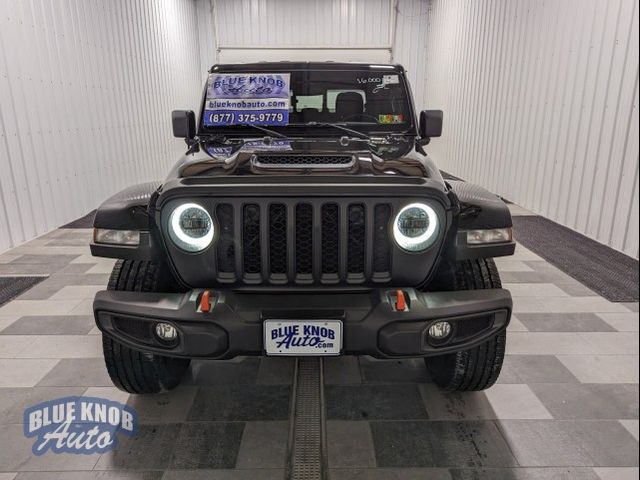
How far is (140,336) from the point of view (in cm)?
193

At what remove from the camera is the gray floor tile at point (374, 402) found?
229cm

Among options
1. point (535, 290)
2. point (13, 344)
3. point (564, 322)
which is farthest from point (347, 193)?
point (535, 290)

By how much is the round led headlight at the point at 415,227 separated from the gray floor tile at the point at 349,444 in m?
0.87

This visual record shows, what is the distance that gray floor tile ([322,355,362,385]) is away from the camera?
8.51ft

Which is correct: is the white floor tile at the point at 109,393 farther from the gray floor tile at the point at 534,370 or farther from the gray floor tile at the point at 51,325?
the gray floor tile at the point at 534,370

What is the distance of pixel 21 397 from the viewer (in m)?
2.46

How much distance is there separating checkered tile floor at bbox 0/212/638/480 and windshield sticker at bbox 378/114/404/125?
4.74 ft

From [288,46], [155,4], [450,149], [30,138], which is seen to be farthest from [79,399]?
[288,46]

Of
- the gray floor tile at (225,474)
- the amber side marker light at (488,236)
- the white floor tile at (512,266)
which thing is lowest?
the white floor tile at (512,266)

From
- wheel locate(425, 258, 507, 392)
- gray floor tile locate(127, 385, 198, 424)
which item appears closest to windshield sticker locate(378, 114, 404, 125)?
wheel locate(425, 258, 507, 392)

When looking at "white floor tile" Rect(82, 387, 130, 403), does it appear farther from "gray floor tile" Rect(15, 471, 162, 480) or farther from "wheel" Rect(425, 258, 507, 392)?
"wheel" Rect(425, 258, 507, 392)

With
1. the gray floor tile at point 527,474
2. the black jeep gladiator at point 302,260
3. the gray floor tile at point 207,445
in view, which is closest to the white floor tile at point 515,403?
the gray floor tile at point 527,474

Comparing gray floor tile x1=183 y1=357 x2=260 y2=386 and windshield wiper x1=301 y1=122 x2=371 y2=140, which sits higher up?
windshield wiper x1=301 y1=122 x2=371 y2=140

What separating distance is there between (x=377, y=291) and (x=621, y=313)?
2.45m
